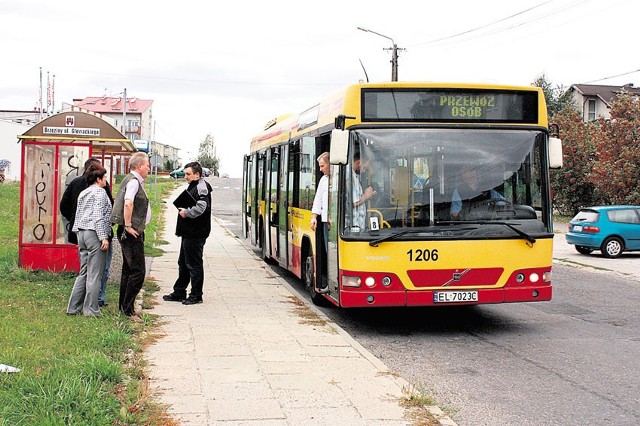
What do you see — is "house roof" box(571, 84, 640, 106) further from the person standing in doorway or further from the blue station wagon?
the person standing in doorway

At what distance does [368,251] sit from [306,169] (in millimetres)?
3493

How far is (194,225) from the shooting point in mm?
11070

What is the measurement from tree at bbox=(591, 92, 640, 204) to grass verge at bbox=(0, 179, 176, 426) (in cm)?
2742

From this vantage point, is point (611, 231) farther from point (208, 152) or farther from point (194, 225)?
point (208, 152)

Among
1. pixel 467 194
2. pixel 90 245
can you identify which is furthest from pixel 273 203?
pixel 467 194

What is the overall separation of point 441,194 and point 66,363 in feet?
15.0

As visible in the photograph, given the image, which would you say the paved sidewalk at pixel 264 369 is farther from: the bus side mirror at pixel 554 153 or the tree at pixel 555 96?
the tree at pixel 555 96

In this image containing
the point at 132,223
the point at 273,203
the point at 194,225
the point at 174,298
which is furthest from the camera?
the point at 273,203

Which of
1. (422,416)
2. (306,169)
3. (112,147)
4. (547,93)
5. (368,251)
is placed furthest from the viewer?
(547,93)

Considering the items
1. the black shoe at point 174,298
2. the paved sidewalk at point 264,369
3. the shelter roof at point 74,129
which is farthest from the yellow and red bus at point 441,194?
the shelter roof at point 74,129

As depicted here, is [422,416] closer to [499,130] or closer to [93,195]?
[499,130]

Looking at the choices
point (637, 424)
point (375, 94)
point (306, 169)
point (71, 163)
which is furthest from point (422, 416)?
point (71, 163)

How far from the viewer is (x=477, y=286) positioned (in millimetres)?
9523

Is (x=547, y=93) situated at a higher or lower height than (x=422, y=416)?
higher
